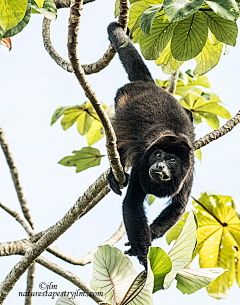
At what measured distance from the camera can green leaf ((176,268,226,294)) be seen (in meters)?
1.58

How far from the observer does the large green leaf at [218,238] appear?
134 inches

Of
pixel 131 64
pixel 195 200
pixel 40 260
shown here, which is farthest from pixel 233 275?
pixel 131 64

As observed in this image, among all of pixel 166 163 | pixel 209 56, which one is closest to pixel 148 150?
pixel 166 163

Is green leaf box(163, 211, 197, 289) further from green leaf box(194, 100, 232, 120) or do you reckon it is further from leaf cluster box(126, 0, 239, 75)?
green leaf box(194, 100, 232, 120)

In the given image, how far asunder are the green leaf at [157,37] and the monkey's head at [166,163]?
999mm

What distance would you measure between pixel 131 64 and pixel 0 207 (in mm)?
1866

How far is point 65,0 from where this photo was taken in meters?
3.29

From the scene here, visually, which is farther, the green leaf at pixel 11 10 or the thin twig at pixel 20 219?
the thin twig at pixel 20 219

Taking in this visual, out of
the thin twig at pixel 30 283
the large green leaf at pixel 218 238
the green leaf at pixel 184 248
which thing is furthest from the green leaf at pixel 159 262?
the thin twig at pixel 30 283

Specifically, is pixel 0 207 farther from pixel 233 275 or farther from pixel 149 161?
pixel 233 275

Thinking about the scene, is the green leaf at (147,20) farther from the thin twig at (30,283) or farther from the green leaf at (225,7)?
the thin twig at (30,283)

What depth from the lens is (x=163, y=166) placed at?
2.78 meters

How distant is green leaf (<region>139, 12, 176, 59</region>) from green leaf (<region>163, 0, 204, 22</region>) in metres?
0.57

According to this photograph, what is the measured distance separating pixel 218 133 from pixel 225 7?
1820 mm
